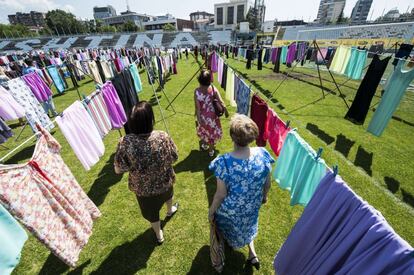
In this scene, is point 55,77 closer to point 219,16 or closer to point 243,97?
point 243,97

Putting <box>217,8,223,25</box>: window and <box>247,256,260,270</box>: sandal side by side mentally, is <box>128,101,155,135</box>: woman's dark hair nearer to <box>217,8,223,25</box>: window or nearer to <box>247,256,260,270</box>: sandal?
<box>247,256,260,270</box>: sandal

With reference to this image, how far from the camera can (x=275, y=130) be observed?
3.50m

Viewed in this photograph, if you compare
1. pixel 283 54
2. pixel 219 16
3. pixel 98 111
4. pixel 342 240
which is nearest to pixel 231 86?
pixel 98 111

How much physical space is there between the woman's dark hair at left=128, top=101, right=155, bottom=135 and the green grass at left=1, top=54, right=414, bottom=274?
2.20 meters

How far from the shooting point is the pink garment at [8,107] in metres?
6.21

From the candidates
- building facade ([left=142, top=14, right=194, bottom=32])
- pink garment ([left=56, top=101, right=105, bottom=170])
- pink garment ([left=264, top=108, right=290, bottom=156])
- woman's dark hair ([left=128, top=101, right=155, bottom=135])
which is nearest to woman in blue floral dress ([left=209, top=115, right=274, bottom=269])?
woman's dark hair ([left=128, top=101, right=155, bottom=135])

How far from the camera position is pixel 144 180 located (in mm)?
2738

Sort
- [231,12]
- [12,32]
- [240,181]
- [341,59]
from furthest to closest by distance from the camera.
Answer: [231,12]
[12,32]
[341,59]
[240,181]

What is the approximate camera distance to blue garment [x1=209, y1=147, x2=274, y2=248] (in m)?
2.12

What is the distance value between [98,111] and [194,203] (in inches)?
109

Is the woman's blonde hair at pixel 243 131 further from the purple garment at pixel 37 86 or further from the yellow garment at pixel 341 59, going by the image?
the yellow garment at pixel 341 59

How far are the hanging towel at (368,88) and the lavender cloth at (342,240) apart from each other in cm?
562

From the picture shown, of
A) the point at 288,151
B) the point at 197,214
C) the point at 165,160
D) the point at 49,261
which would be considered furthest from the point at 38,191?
the point at 288,151

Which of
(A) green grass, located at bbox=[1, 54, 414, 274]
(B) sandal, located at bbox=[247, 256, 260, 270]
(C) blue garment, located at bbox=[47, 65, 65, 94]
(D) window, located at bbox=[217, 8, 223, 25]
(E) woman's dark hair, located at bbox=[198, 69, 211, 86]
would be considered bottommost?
(A) green grass, located at bbox=[1, 54, 414, 274]
